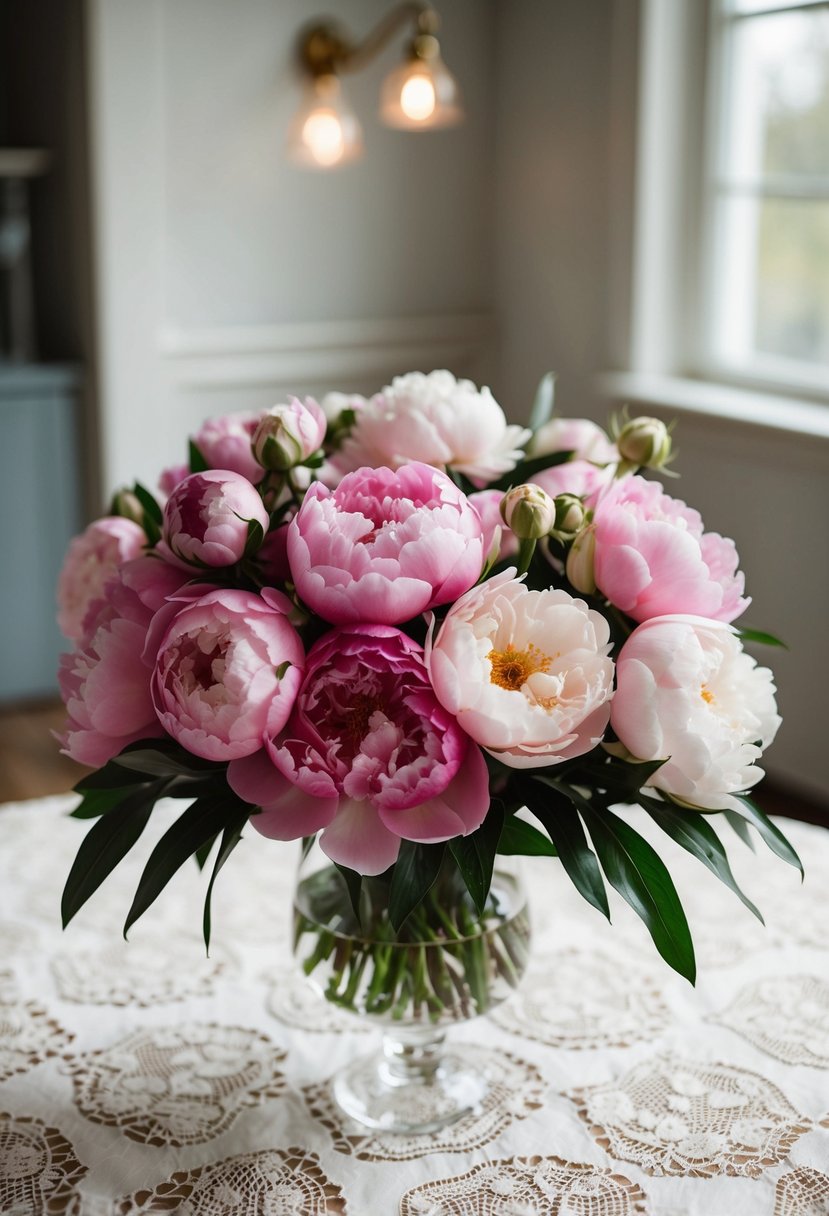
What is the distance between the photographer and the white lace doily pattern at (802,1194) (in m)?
0.74

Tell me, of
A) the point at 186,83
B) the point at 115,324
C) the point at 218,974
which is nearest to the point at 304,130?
the point at 186,83

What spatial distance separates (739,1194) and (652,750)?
0.29 m

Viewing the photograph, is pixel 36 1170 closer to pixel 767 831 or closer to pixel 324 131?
pixel 767 831

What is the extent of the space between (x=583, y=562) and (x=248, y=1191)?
1.40 ft

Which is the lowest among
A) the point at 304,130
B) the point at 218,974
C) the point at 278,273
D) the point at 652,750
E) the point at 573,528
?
the point at 218,974

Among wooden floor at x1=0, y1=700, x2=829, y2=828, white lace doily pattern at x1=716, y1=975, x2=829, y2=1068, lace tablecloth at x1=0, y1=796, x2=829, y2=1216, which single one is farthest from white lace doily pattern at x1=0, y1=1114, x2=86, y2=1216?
wooden floor at x1=0, y1=700, x2=829, y2=828

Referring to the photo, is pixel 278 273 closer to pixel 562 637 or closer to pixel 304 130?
pixel 304 130

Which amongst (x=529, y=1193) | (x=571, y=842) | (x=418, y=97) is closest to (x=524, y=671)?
(x=571, y=842)

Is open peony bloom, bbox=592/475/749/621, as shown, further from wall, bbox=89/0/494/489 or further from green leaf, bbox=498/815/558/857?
wall, bbox=89/0/494/489

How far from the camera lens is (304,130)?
3.01 metres

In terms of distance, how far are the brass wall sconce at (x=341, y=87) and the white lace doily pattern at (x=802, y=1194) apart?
2.51 meters

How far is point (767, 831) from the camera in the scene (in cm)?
75

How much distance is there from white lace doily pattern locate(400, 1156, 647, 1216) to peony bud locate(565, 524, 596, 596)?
0.36 m

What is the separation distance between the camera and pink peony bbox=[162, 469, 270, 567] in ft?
2.33
